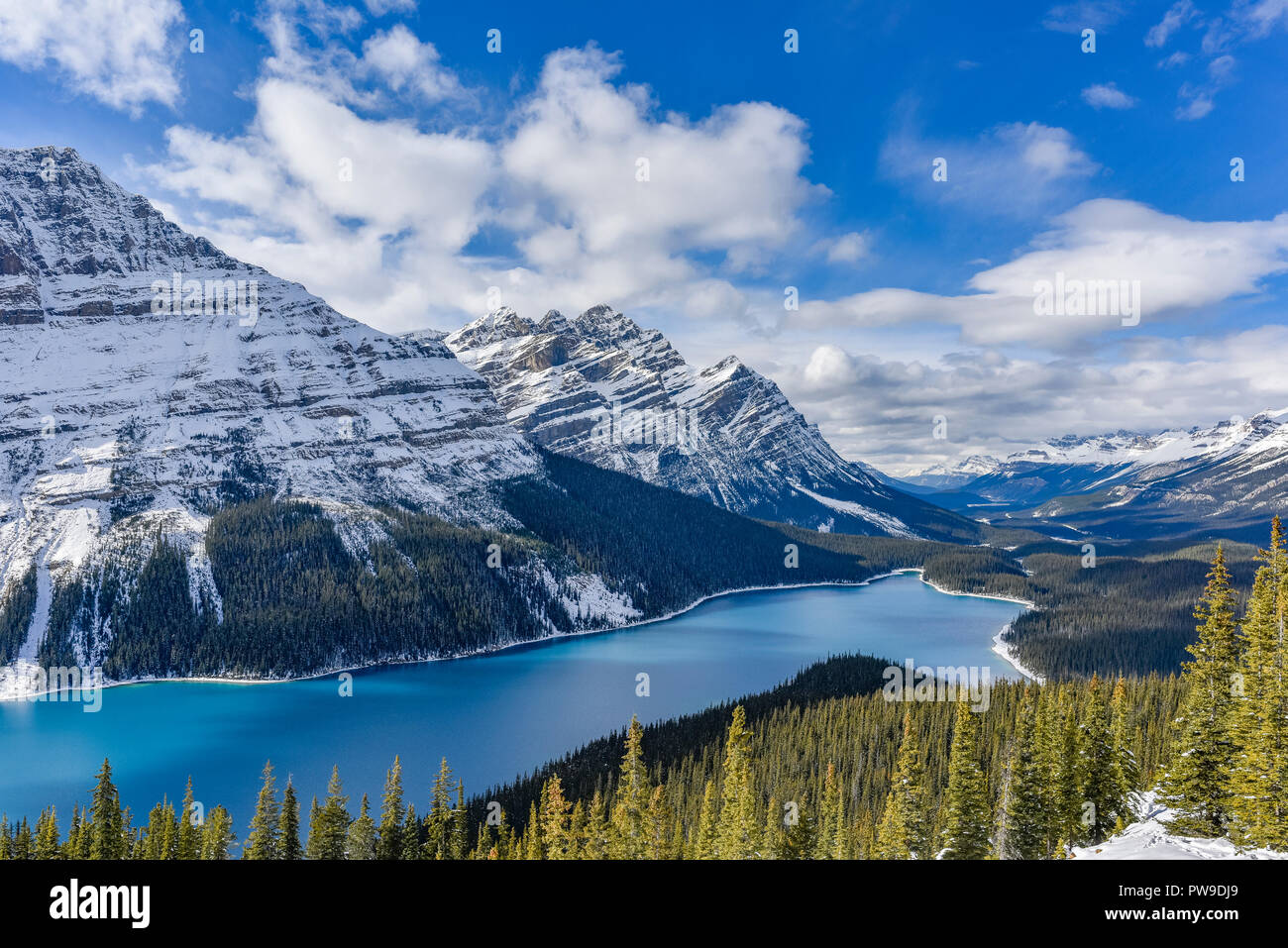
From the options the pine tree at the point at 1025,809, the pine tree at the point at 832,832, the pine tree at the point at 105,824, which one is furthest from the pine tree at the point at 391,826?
the pine tree at the point at 1025,809

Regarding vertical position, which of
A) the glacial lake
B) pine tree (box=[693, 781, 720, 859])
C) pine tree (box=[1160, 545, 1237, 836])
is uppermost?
pine tree (box=[1160, 545, 1237, 836])

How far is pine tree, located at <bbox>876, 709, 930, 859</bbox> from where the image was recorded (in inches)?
1459

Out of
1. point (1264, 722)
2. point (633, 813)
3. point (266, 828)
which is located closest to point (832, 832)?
point (633, 813)

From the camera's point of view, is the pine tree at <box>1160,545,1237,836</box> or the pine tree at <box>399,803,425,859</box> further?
the pine tree at <box>399,803,425,859</box>

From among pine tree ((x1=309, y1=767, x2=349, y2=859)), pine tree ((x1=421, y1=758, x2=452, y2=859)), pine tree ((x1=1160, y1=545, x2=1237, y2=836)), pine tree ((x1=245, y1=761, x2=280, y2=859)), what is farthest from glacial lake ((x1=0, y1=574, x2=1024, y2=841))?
pine tree ((x1=1160, y1=545, x2=1237, y2=836))

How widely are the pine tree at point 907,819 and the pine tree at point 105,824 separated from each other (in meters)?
42.7

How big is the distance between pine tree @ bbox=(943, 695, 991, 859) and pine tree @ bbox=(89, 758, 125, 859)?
45.7 m

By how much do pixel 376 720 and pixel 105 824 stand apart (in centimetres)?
7205

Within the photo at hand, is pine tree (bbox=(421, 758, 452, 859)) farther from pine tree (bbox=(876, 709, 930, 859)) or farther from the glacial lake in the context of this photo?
the glacial lake

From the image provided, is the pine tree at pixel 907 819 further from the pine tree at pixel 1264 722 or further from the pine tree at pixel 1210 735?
the pine tree at pixel 1264 722

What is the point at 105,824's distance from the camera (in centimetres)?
3975

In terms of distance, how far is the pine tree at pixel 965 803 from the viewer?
35.2 metres
